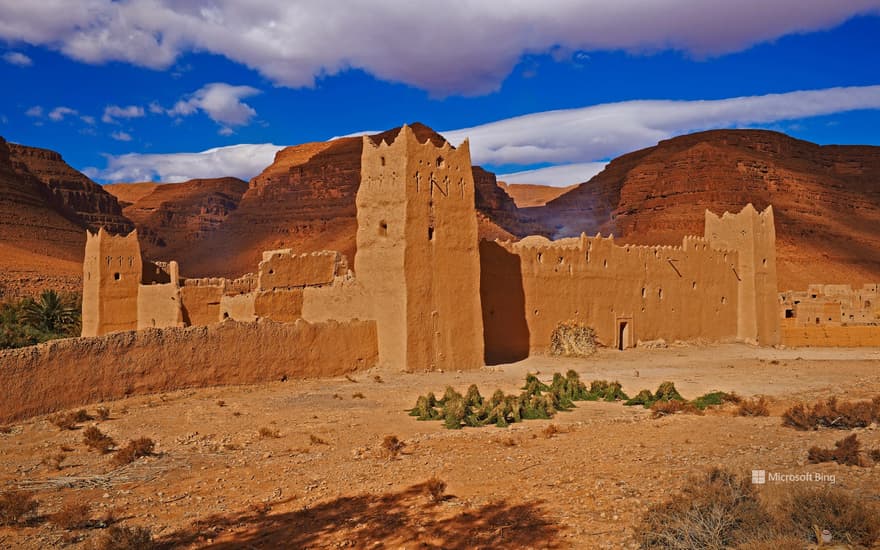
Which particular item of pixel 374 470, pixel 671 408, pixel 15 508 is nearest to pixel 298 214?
pixel 671 408

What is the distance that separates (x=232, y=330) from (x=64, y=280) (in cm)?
3932

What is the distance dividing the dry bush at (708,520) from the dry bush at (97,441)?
27.3 ft

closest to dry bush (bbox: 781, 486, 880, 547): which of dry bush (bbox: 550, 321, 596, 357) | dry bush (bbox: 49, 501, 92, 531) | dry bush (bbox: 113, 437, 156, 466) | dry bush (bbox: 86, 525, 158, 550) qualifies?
dry bush (bbox: 86, 525, 158, 550)

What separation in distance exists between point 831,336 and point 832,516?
29175 mm

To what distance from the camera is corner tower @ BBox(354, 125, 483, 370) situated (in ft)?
67.0

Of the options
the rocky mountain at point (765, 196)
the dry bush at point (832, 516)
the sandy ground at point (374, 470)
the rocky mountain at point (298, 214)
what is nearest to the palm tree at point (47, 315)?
the sandy ground at point (374, 470)

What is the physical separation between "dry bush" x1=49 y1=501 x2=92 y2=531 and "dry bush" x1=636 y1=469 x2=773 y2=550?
18.7ft

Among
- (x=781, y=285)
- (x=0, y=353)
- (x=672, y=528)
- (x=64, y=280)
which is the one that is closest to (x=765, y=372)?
(x=672, y=528)

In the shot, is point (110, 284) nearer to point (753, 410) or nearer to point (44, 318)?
point (44, 318)

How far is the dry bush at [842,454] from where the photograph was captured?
8.56m

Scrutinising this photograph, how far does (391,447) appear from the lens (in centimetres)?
1084

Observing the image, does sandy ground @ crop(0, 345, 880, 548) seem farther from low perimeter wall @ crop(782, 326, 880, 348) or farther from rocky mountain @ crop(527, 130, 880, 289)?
rocky mountain @ crop(527, 130, 880, 289)

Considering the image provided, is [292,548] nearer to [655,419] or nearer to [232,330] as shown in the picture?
[655,419]

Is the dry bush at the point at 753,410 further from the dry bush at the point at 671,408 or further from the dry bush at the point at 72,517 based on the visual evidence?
the dry bush at the point at 72,517
